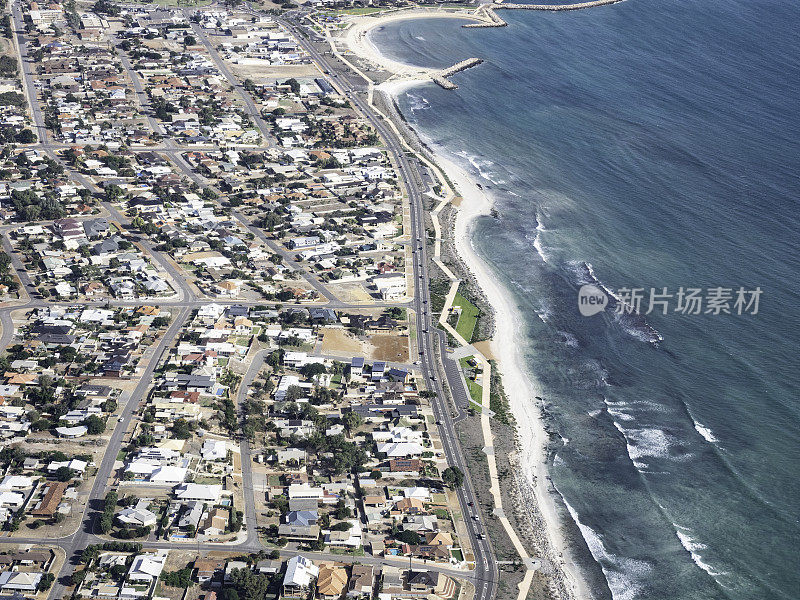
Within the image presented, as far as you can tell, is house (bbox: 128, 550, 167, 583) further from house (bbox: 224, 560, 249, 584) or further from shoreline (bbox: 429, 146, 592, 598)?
shoreline (bbox: 429, 146, 592, 598)

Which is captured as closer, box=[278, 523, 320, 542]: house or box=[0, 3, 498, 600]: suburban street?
box=[0, 3, 498, 600]: suburban street

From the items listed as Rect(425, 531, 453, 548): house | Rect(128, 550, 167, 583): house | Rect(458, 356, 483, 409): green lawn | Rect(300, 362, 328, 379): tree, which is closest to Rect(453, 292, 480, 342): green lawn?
Rect(458, 356, 483, 409): green lawn

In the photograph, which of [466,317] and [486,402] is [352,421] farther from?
[466,317]

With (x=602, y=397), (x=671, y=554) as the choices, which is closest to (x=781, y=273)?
(x=602, y=397)

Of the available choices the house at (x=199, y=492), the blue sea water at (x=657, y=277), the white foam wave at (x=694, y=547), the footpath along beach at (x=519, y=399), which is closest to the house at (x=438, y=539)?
the footpath along beach at (x=519, y=399)

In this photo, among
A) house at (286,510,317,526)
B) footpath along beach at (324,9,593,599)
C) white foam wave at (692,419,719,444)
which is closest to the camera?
house at (286,510,317,526)

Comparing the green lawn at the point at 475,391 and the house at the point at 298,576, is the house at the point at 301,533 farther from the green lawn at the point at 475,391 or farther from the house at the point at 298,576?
the green lawn at the point at 475,391

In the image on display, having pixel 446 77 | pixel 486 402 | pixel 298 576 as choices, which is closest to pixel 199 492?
pixel 298 576

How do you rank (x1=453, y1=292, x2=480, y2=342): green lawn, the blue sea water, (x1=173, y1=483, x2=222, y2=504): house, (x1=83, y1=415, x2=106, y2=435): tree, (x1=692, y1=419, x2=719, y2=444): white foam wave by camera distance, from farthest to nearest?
1. (x1=453, y1=292, x2=480, y2=342): green lawn
2. (x1=692, y1=419, x2=719, y2=444): white foam wave
3. (x1=83, y1=415, x2=106, y2=435): tree
4. the blue sea water
5. (x1=173, y1=483, x2=222, y2=504): house
